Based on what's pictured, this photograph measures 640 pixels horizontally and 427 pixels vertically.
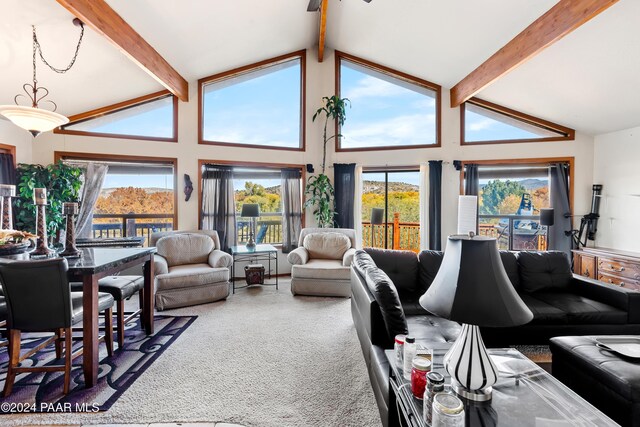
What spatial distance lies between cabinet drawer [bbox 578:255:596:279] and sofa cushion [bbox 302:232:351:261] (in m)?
3.52

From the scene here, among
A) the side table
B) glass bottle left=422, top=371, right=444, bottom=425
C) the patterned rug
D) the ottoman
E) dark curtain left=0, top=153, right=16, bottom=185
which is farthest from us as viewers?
the side table

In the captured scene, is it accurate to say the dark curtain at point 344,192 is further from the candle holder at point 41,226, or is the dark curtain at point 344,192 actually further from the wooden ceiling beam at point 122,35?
the candle holder at point 41,226

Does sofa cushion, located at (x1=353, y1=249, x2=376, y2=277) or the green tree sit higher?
the green tree

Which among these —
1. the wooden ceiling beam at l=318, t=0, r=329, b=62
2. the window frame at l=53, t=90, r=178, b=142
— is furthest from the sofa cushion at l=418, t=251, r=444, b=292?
the window frame at l=53, t=90, r=178, b=142

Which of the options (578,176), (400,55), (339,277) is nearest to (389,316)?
(339,277)

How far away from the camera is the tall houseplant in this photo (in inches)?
153

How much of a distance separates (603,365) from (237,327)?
3.02 m

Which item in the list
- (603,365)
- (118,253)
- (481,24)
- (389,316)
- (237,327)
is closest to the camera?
(603,365)

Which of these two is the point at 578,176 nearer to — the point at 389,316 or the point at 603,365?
the point at 603,365

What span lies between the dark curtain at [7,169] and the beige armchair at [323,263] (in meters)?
3.92

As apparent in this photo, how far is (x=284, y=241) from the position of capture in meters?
5.47

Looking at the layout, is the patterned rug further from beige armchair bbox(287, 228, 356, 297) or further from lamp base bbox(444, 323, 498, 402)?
lamp base bbox(444, 323, 498, 402)

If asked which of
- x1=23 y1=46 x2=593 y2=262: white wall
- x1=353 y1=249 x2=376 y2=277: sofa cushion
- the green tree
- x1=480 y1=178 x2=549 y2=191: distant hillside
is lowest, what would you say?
x1=353 y1=249 x2=376 y2=277: sofa cushion

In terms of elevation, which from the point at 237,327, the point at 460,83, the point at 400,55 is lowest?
the point at 237,327
